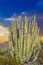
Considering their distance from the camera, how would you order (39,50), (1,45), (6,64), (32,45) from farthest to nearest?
(1,45)
(39,50)
(32,45)
(6,64)

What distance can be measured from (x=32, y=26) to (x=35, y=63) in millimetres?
3071

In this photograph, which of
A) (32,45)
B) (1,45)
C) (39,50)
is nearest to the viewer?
(32,45)

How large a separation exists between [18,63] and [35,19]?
13.0 ft

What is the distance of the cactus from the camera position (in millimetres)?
21938

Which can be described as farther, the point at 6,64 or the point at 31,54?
the point at 31,54

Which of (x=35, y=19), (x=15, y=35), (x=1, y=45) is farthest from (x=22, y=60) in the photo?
(x=1, y=45)

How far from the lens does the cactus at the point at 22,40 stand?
864 inches

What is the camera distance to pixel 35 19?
2278 centimetres

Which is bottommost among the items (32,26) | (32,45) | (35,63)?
(35,63)

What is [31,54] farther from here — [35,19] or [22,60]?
[35,19]

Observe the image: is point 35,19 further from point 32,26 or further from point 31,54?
point 31,54

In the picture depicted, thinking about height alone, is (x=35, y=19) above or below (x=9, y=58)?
above

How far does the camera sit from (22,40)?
71.9 ft

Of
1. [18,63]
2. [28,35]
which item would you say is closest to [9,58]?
[18,63]
